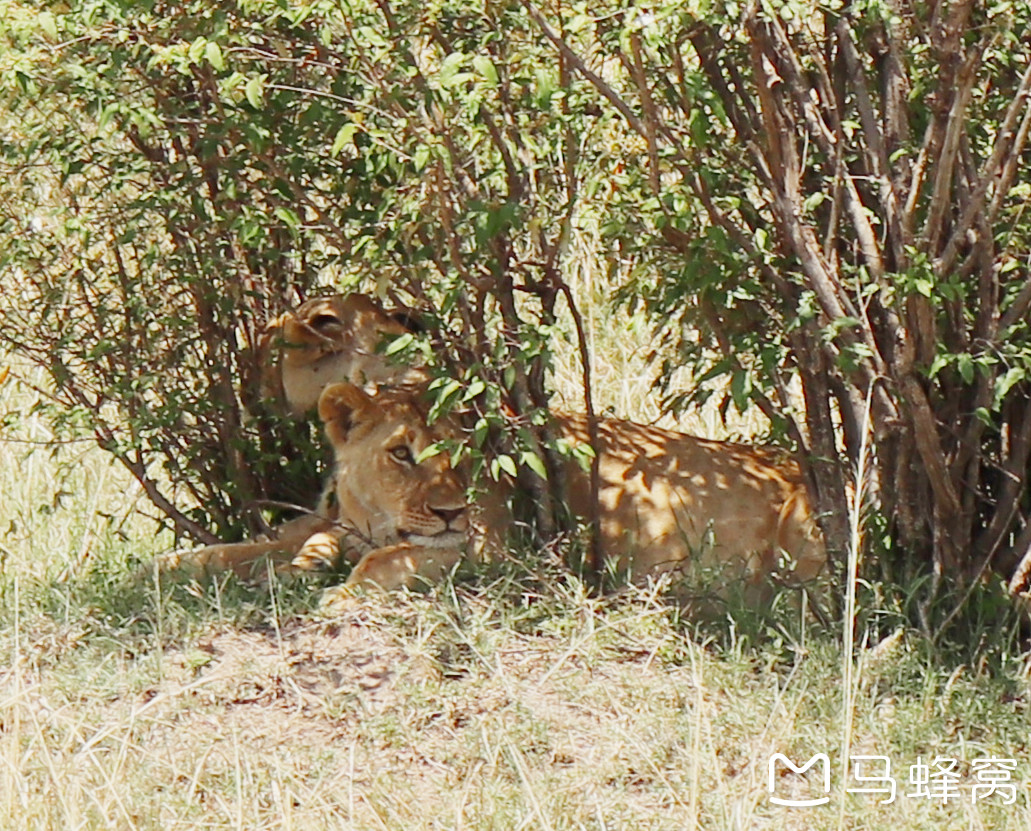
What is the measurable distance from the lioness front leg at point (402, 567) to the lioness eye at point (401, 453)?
0.83ft

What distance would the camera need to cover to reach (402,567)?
202 inches

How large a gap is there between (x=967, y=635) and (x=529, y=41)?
190cm

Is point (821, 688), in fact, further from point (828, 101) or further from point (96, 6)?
point (96, 6)

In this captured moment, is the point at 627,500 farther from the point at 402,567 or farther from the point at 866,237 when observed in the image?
the point at 866,237

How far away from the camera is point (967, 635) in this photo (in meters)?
4.78

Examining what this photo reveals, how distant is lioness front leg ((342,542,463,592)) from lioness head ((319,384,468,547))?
5 cm

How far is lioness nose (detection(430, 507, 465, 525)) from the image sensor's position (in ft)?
17.1

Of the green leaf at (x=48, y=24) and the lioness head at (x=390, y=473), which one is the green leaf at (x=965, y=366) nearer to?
the lioness head at (x=390, y=473)

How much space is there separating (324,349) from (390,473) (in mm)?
489

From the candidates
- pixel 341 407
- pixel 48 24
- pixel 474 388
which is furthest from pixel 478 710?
pixel 48 24

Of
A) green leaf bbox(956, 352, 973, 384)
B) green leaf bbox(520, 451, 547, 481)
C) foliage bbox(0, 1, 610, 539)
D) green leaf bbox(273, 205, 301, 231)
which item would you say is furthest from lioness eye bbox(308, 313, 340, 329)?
green leaf bbox(956, 352, 973, 384)

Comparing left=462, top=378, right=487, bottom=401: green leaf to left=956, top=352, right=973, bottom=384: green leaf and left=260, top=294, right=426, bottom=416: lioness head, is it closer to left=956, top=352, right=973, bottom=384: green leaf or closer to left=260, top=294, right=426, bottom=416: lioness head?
left=260, top=294, right=426, bottom=416: lioness head

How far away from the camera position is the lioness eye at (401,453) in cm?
530

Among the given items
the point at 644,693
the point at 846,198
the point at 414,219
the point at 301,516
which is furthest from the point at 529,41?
the point at 301,516
